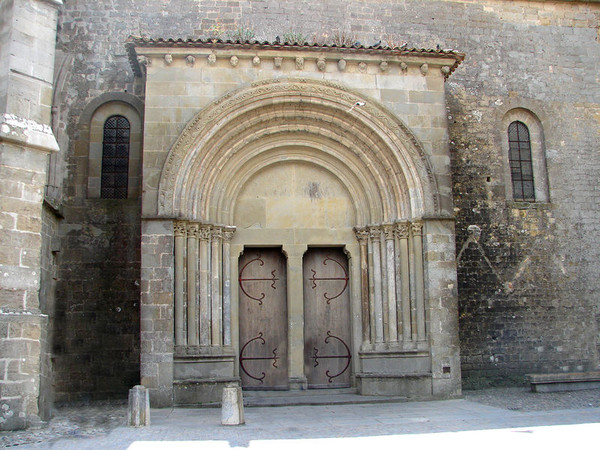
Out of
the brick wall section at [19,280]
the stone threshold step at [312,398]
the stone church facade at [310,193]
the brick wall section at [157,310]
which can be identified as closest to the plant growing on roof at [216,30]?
the stone church facade at [310,193]

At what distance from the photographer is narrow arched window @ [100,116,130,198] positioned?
12.7 m

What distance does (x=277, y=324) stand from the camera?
11883 mm

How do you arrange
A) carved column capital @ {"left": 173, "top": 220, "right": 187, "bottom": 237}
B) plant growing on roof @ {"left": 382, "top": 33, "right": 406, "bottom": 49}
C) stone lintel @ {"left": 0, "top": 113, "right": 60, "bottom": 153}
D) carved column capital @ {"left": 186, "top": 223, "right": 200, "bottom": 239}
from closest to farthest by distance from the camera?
stone lintel @ {"left": 0, "top": 113, "right": 60, "bottom": 153}
carved column capital @ {"left": 173, "top": 220, "right": 187, "bottom": 237}
carved column capital @ {"left": 186, "top": 223, "right": 200, "bottom": 239}
plant growing on roof @ {"left": 382, "top": 33, "right": 406, "bottom": 49}

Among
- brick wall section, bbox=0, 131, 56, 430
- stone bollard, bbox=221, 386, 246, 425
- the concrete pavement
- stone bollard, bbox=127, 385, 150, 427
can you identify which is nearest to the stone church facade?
brick wall section, bbox=0, 131, 56, 430

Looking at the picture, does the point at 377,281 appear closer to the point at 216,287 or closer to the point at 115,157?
the point at 216,287

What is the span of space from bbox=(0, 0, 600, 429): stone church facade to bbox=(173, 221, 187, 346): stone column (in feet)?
0.11

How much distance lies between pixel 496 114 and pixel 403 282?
15.5 feet

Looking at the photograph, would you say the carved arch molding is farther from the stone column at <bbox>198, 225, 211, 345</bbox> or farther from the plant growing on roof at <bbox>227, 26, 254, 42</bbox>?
the plant growing on roof at <bbox>227, 26, 254, 42</bbox>

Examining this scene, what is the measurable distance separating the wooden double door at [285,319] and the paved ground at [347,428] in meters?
1.56

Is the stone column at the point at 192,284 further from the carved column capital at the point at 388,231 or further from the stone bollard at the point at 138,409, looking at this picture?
the carved column capital at the point at 388,231

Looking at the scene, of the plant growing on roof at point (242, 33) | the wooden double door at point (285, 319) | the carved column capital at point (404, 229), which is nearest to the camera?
the carved column capital at point (404, 229)

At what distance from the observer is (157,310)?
1028cm

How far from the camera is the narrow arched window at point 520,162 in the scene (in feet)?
44.8

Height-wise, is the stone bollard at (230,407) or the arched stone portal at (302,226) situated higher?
the arched stone portal at (302,226)
